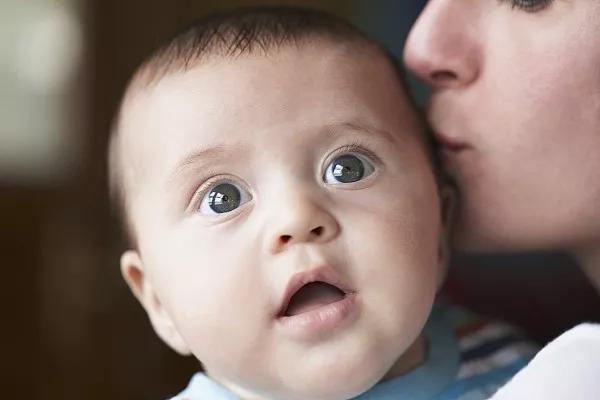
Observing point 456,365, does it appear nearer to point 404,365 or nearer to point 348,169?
point 404,365

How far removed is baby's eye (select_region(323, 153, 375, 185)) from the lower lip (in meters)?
0.11

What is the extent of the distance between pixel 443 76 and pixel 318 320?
291mm

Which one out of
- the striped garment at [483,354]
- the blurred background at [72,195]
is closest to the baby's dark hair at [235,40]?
the striped garment at [483,354]

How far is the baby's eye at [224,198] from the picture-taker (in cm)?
72

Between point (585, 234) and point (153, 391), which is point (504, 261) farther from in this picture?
point (153, 391)

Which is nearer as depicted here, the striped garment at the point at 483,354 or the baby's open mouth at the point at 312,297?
the baby's open mouth at the point at 312,297

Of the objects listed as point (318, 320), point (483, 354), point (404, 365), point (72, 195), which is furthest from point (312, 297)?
point (72, 195)

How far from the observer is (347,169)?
0.73 metres

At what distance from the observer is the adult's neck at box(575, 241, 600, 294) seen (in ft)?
2.83

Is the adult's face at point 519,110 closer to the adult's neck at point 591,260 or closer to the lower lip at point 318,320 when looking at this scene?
the adult's neck at point 591,260

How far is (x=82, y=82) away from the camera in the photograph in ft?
6.38

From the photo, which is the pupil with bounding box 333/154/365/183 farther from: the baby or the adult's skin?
the adult's skin

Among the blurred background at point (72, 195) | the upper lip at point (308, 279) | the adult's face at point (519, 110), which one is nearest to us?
the upper lip at point (308, 279)

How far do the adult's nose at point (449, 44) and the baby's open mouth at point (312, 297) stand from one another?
250mm
